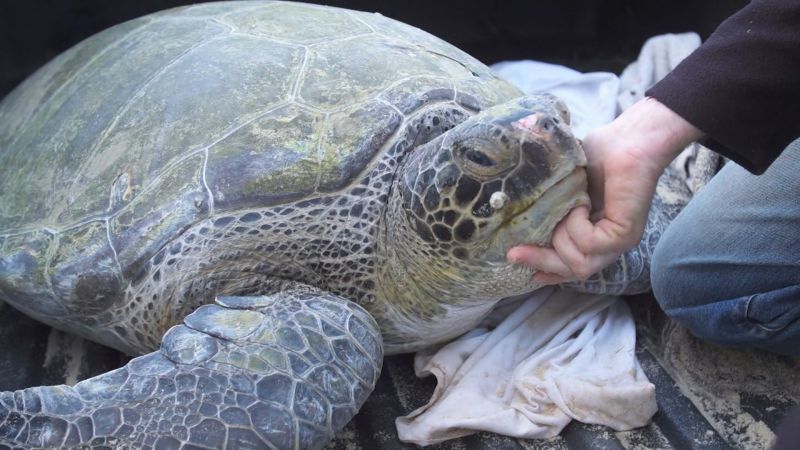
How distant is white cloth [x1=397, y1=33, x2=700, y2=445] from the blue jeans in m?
0.16

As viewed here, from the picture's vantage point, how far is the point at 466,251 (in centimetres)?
117

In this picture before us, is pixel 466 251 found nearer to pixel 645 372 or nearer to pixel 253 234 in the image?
pixel 253 234

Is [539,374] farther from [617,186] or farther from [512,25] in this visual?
[512,25]

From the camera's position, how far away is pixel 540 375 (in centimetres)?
136

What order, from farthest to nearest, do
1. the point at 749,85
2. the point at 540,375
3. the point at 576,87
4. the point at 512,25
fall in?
1. the point at 512,25
2. the point at 576,87
3. the point at 540,375
4. the point at 749,85

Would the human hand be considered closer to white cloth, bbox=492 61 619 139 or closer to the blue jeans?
the blue jeans

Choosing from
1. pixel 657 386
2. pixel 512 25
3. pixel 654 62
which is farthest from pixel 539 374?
pixel 512 25

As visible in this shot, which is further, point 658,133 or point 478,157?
point 478,157

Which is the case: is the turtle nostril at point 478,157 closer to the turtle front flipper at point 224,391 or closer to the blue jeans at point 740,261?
the turtle front flipper at point 224,391

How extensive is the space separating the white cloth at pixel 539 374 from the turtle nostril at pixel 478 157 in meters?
0.44

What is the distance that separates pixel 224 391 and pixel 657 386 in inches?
30.4

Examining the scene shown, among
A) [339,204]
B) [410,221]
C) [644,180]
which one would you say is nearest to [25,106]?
[339,204]

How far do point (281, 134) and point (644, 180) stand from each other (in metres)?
0.60

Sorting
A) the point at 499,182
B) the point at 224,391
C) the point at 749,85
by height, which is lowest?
the point at 224,391
